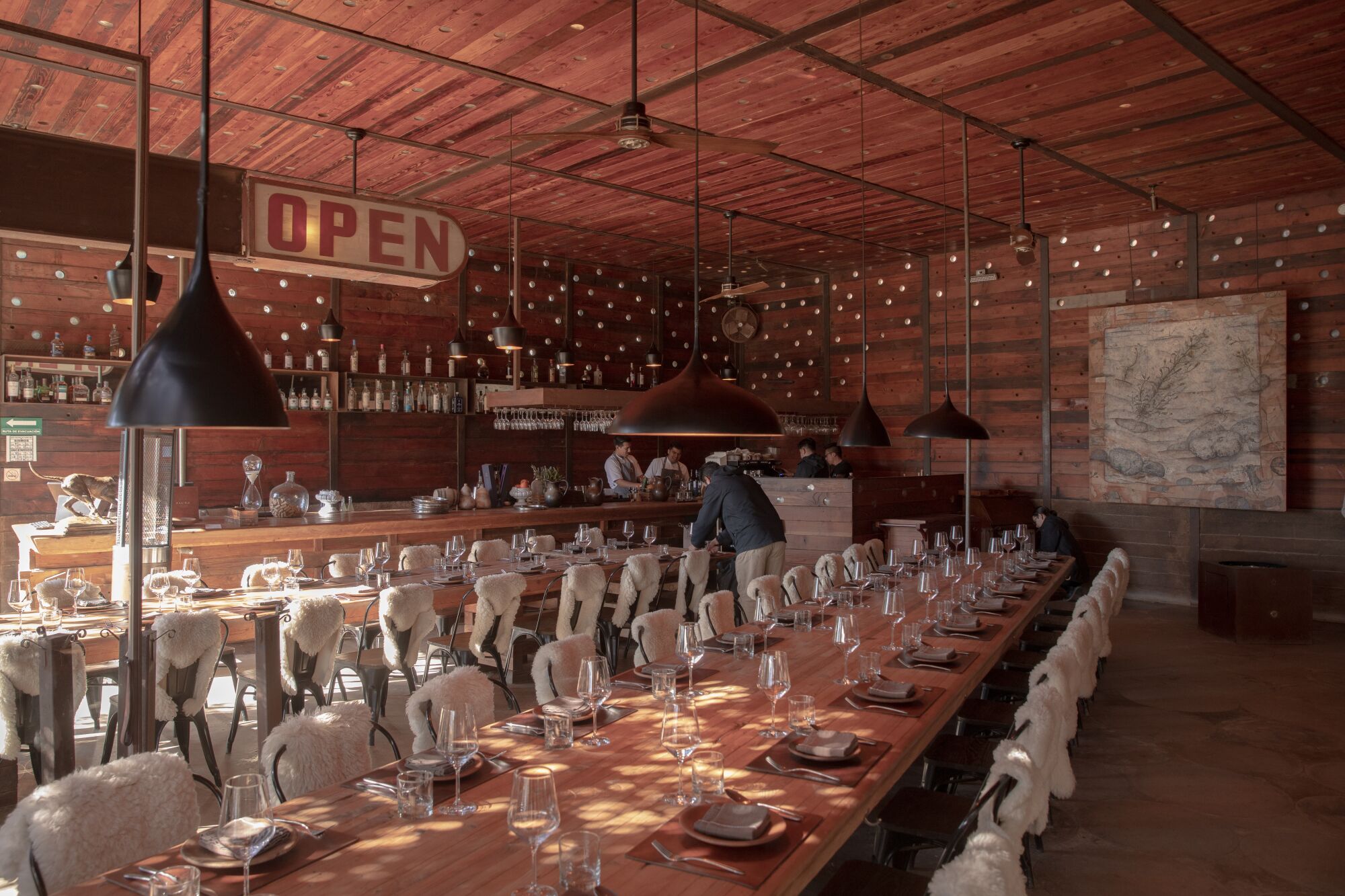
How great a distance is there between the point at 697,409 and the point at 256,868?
2.11 metres

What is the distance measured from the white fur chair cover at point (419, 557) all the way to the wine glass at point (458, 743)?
4.40 meters

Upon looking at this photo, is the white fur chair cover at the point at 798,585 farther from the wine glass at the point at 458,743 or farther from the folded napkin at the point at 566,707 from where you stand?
the wine glass at the point at 458,743

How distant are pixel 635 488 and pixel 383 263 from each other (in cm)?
618

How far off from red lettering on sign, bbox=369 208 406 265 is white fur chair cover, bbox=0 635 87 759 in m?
2.42

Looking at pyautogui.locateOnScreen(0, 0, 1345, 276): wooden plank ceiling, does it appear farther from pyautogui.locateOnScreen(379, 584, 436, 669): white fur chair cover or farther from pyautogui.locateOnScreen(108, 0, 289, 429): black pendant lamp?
pyautogui.locateOnScreen(379, 584, 436, 669): white fur chair cover

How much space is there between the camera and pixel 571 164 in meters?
7.79

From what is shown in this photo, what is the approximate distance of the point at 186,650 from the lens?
4.34 meters

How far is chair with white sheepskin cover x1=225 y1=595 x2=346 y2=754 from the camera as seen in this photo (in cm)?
476

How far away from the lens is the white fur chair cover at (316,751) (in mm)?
2695

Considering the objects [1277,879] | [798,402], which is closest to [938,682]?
[1277,879]

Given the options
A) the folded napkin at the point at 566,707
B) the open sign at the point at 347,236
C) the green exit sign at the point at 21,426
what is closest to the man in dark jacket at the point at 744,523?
the open sign at the point at 347,236

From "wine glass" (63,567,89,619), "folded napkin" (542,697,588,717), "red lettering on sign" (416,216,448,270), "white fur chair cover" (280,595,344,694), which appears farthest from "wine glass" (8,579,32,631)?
"folded napkin" (542,697,588,717)

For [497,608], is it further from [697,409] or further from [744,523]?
[697,409]

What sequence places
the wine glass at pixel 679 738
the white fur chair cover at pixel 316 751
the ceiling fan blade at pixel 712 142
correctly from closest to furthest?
the wine glass at pixel 679 738, the white fur chair cover at pixel 316 751, the ceiling fan blade at pixel 712 142
